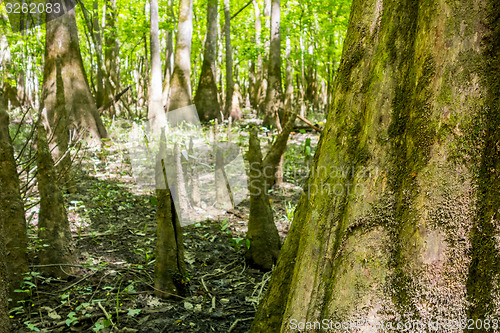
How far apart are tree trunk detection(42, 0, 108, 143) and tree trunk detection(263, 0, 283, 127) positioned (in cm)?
465

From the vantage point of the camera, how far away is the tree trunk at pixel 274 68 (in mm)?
10305

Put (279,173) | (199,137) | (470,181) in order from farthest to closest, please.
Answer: (199,137) < (279,173) < (470,181)

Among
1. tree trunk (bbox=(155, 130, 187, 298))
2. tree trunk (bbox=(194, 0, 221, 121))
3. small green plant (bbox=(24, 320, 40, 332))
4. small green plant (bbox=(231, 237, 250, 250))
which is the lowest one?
small green plant (bbox=(231, 237, 250, 250))

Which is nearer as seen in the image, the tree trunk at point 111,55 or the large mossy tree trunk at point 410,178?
the large mossy tree trunk at point 410,178

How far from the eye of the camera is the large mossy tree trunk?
1.50m

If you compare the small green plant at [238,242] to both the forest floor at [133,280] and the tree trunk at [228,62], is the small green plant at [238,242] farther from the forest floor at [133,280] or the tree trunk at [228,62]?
the tree trunk at [228,62]

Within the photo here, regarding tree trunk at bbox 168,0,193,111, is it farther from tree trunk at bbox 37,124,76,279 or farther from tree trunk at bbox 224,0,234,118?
tree trunk at bbox 37,124,76,279

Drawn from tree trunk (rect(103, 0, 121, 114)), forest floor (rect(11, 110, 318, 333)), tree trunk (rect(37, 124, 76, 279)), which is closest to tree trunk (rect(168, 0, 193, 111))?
tree trunk (rect(103, 0, 121, 114))

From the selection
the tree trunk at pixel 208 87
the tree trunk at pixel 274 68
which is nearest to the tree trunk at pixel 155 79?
the tree trunk at pixel 274 68

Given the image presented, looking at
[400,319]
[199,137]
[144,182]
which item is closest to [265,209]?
[400,319]

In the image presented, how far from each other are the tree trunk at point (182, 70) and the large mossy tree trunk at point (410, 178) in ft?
31.8

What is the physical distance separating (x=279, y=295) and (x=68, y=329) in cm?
162

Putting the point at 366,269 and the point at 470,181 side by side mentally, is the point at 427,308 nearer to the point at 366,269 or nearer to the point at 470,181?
the point at 366,269

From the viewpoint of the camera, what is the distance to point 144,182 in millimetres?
7039
